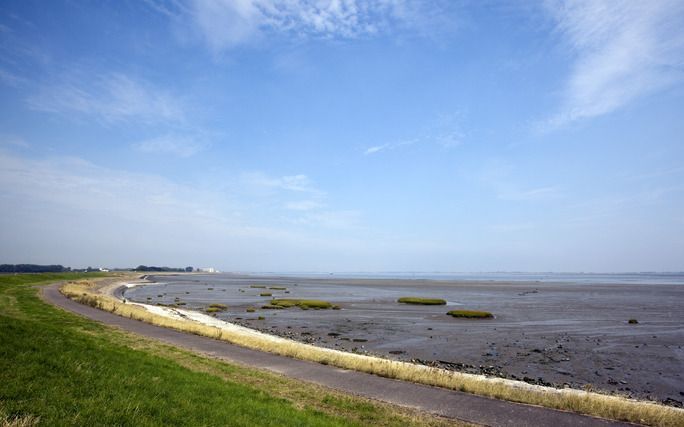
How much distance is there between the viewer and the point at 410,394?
16.4 meters

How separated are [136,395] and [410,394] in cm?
1029

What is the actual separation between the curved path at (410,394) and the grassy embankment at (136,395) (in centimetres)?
127

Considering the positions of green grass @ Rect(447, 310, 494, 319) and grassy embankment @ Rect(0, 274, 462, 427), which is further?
Answer: green grass @ Rect(447, 310, 494, 319)

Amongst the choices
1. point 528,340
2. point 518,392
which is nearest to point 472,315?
point 528,340

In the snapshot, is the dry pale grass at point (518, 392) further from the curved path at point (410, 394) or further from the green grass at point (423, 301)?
the green grass at point (423, 301)

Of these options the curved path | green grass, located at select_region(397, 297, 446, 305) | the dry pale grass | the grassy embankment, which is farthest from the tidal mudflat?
the grassy embankment

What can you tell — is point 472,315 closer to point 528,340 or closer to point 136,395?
point 528,340

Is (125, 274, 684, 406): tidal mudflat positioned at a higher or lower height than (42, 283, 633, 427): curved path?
lower

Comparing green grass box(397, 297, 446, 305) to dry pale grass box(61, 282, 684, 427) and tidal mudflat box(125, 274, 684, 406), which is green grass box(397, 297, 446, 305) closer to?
tidal mudflat box(125, 274, 684, 406)

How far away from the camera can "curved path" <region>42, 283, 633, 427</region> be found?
44.7 feet

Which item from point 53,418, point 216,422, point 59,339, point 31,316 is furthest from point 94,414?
point 31,316

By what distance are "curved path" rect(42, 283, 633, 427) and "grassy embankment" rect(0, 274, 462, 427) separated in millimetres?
1274

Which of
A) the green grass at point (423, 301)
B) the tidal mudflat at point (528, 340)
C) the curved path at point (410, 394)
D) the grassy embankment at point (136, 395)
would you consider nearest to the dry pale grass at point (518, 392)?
the curved path at point (410, 394)

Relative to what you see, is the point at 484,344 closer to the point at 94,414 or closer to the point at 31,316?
the point at 94,414
